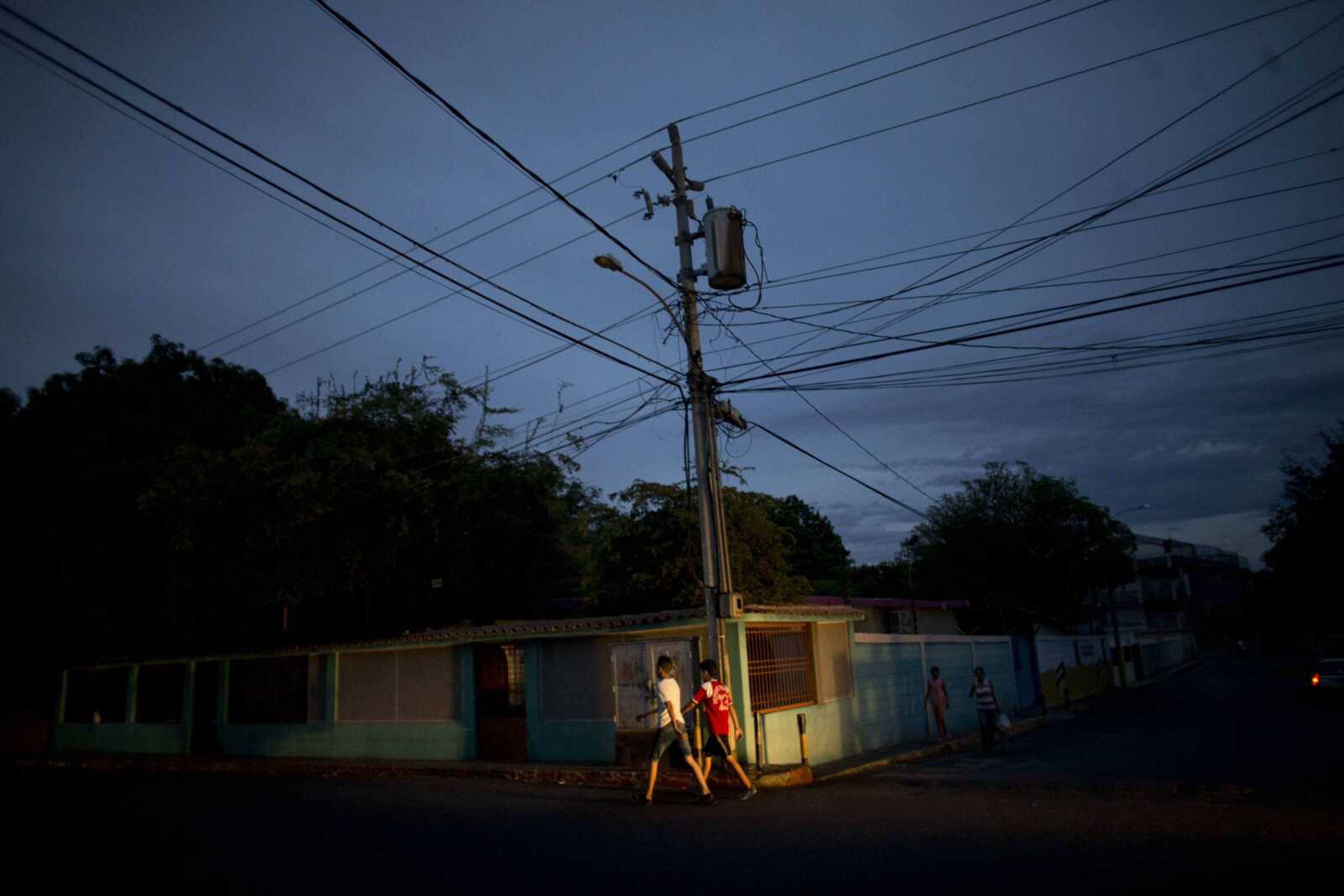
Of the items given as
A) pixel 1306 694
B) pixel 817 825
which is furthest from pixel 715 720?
pixel 1306 694

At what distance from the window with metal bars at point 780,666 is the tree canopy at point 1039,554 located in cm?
2541

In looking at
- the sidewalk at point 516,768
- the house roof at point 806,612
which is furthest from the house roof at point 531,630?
the sidewalk at point 516,768

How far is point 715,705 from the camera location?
36.9ft

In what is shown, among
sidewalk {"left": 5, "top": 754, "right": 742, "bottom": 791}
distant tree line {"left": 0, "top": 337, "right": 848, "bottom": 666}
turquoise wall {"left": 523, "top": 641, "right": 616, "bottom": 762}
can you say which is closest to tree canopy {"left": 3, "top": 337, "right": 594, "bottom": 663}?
distant tree line {"left": 0, "top": 337, "right": 848, "bottom": 666}

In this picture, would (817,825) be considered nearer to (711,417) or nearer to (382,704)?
(711,417)

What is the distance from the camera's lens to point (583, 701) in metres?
15.4

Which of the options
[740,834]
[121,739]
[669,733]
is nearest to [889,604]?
[669,733]

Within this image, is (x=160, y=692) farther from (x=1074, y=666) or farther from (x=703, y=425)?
(x=1074, y=666)

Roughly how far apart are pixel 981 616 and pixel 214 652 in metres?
27.6

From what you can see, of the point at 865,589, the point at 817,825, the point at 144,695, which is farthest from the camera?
the point at 865,589

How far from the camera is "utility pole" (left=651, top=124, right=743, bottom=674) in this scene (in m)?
13.0

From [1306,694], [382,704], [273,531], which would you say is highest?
[273,531]

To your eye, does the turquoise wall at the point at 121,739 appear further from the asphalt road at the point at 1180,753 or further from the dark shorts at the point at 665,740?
the asphalt road at the point at 1180,753

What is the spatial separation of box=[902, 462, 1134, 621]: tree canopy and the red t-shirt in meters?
29.8
